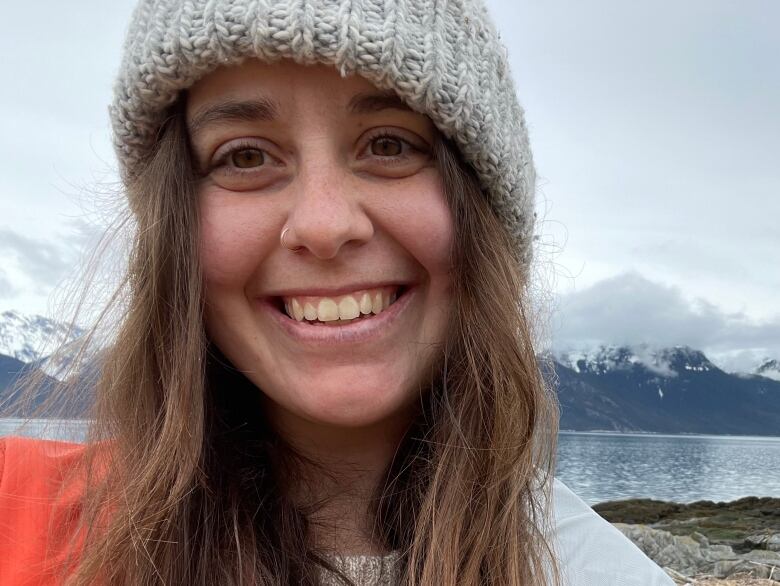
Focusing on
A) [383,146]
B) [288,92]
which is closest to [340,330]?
[383,146]

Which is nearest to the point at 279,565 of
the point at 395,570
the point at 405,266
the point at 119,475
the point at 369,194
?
the point at 395,570

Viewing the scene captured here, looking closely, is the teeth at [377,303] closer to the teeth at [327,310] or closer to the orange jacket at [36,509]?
the teeth at [327,310]

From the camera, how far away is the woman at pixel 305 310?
1646 millimetres

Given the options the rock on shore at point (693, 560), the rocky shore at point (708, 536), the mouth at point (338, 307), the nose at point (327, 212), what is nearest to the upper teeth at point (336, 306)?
the mouth at point (338, 307)

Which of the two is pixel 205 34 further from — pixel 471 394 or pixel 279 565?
pixel 279 565

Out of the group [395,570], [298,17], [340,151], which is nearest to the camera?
[298,17]

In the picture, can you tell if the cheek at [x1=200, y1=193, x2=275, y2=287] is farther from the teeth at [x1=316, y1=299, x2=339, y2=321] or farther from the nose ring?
the teeth at [x1=316, y1=299, x2=339, y2=321]

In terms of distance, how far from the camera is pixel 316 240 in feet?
5.30

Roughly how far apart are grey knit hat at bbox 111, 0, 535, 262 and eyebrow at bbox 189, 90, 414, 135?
4 centimetres

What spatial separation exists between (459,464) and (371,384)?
33cm

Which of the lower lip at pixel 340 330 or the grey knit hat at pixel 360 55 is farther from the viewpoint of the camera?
the lower lip at pixel 340 330

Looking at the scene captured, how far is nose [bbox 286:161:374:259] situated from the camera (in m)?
1.61

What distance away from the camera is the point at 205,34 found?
5.31 feet

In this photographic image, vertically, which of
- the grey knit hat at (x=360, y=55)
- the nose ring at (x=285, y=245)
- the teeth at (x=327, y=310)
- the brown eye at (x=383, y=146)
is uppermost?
the grey knit hat at (x=360, y=55)
